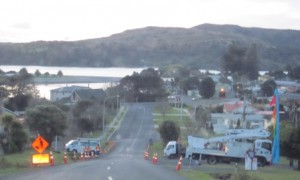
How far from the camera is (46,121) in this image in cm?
5147

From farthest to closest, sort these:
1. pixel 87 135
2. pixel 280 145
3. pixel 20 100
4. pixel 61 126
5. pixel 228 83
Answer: pixel 228 83 → pixel 20 100 → pixel 87 135 → pixel 61 126 → pixel 280 145

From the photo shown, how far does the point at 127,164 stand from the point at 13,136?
10.8 metres

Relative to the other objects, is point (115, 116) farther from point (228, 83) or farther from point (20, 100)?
point (228, 83)

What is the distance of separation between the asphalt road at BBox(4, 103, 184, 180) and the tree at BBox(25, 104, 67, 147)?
4.59 meters

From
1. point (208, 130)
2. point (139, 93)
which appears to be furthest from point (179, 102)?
point (208, 130)

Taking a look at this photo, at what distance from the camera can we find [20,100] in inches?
3268

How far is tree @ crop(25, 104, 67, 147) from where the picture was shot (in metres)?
51.2

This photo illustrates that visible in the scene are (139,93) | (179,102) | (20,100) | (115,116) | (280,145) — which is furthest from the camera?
(139,93)

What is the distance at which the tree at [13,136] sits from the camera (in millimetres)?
40438

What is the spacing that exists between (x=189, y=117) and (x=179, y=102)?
15.9 metres

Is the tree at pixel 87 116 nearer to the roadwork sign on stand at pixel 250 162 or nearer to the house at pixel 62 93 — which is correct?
the house at pixel 62 93

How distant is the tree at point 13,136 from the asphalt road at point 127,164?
480 centimetres

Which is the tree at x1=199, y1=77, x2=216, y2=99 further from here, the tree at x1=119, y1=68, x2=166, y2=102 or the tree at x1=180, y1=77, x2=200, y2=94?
the tree at x1=180, y1=77, x2=200, y2=94

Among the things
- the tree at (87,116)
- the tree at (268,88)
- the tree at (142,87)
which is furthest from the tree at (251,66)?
the tree at (87,116)
